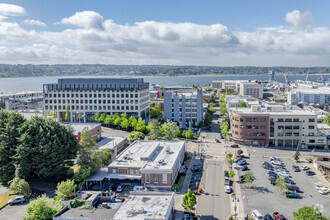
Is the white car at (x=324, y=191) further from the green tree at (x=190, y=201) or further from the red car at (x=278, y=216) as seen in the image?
the green tree at (x=190, y=201)

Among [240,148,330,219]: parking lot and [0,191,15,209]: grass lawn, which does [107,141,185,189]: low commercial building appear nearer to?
[240,148,330,219]: parking lot

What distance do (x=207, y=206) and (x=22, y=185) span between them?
24025 mm

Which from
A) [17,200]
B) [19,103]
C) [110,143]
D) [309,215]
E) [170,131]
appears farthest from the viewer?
[19,103]

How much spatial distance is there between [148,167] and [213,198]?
33.4ft

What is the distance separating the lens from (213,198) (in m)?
37.4

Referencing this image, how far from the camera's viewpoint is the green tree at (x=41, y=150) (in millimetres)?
41406

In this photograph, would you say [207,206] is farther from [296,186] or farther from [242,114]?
[242,114]

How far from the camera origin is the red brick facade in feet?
213

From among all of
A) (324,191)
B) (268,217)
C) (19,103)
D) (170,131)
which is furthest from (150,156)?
(19,103)

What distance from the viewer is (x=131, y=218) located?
1089 inches

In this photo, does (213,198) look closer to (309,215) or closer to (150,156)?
(150,156)

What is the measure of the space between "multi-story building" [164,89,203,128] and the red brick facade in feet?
67.5

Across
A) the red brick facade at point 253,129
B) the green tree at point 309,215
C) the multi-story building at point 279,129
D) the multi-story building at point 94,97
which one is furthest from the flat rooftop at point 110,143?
the green tree at point 309,215

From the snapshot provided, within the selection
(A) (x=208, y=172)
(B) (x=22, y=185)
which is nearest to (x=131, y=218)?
(B) (x=22, y=185)
